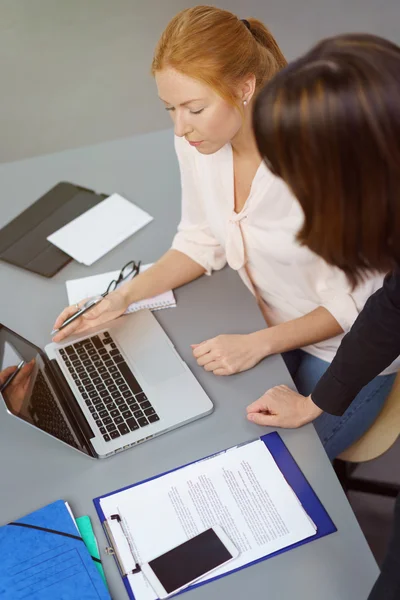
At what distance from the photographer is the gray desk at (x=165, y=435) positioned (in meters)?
1.05

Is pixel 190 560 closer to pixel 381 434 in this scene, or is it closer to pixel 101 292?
pixel 381 434

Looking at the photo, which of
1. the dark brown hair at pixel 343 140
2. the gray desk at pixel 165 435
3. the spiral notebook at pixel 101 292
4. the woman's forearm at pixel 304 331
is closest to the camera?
the dark brown hair at pixel 343 140

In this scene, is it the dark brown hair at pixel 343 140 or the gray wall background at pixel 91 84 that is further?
the gray wall background at pixel 91 84

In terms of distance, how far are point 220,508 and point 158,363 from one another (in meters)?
0.37

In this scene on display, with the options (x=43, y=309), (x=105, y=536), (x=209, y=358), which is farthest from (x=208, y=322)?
(x=105, y=536)

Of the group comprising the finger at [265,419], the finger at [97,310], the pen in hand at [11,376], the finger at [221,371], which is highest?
the pen in hand at [11,376]

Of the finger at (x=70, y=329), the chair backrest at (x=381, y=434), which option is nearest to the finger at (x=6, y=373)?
the finger at (x=70, y=329)

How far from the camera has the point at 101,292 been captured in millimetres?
1578

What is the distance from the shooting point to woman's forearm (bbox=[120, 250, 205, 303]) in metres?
1.54

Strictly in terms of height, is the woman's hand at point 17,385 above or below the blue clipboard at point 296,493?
above

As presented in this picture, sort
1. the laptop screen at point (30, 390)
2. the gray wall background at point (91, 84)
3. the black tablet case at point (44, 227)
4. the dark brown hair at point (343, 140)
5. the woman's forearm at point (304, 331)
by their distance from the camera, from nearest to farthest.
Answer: the dark brown hair at point (343, 140)
the laptop screen at point (30, 390)
the woman's forearm at point (304, 331)
the black tablet case at point (44, 227)
the gray wall background at point (91, 84)

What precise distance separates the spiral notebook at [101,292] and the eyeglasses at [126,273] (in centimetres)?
1

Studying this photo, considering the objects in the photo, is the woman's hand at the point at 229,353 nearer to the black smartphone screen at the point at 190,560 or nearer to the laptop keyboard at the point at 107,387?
the laptop keyboard at the point at 107,387

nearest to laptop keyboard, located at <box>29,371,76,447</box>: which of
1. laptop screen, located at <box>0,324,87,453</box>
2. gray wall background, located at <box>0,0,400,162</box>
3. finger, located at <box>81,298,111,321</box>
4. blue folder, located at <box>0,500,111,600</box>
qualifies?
laptop screen, located at <box>0,324,87,453</box>
